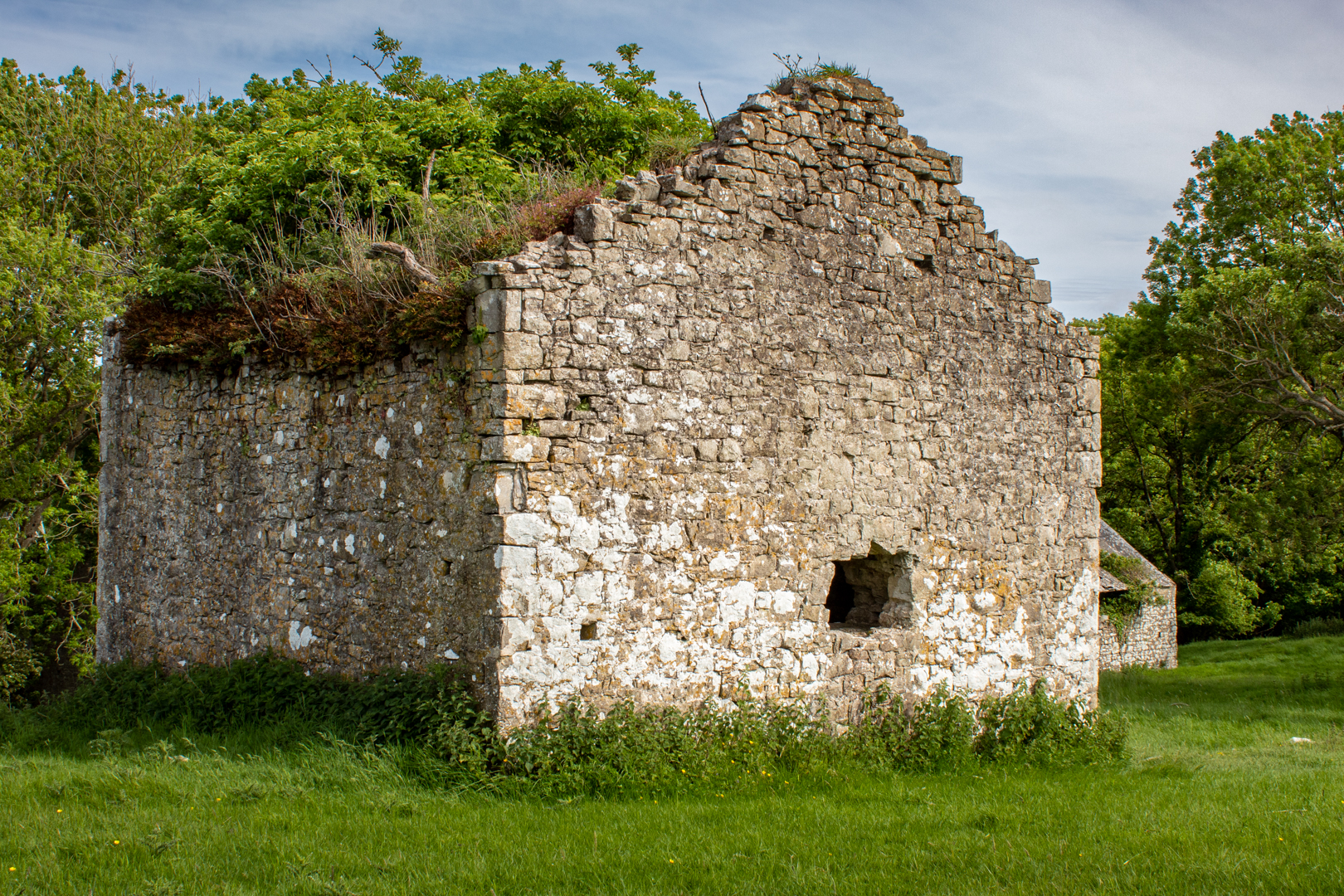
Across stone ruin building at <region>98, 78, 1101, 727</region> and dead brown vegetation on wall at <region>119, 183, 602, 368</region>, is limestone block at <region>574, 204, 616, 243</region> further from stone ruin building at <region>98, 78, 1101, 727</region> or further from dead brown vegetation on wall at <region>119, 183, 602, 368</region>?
dead brown vegetation on wall at <region>119, 183, 602, 368</region>

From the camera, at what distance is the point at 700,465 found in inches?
280

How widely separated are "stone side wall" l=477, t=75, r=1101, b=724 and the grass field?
2.96ft

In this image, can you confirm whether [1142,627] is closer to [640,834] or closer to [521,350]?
[640,834]

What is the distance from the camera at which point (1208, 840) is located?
19.2 ft

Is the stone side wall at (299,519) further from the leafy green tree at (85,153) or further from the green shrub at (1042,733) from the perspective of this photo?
the leafy green tree at (85,153)

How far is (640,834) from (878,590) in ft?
11.1

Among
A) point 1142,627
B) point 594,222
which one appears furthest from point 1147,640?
point 594,222

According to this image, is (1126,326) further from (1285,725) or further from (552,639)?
(552,639)

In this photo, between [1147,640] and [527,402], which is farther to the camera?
[1147,640]

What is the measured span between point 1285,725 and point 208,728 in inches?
473

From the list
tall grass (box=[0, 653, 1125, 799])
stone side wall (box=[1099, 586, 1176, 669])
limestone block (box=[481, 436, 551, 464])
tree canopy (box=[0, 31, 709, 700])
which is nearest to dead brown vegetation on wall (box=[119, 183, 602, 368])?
tree canopy (box=[0, 31, 709, 700])

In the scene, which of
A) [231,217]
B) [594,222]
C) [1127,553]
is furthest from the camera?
[1127,553]

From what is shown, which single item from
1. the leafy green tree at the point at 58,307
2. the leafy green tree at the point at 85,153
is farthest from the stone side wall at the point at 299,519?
the leafy green tree at the point at 85,153

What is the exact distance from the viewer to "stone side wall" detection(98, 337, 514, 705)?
22.2 ft
